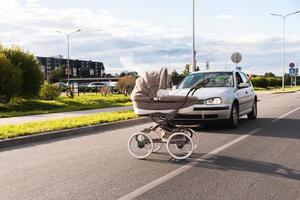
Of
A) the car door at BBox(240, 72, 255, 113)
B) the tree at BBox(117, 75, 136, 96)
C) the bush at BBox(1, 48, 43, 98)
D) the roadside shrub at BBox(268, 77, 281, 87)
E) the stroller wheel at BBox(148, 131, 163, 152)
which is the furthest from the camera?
the roadside shrub at BBox(268, 77, 281, 87)

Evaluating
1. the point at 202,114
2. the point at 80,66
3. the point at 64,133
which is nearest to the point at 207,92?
the point at 202,114

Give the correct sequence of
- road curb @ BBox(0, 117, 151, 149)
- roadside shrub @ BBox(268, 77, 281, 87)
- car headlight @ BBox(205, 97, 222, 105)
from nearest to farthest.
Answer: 1. road curb @ BBox(0, 117, 151, 149)
2. car headlight @ BBox(205, 97, 222, 105)
3. roadside shrub @ BBox(268, 77, 281, 87)

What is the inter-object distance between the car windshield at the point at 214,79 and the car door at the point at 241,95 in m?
0.28

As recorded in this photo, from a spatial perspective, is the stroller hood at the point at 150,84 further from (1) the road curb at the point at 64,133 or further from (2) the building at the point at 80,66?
(2) the building at the point at 80,66

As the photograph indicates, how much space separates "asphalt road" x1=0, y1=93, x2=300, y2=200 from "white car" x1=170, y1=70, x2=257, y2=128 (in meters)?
1.26

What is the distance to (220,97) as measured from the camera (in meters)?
12.6

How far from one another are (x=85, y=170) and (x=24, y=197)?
1.71 metres

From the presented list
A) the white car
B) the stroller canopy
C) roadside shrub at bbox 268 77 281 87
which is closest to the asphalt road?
the stroller canopy

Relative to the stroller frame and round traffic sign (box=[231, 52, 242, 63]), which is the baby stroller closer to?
the stroller frame

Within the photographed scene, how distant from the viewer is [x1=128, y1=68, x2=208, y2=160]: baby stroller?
336 inches

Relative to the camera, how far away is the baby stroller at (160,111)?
8.53m

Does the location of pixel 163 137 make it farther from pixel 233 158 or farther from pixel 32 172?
pixel 32 172

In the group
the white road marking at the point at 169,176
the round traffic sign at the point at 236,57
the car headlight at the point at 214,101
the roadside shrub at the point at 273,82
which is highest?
the round traffic sign at the point at 236,57

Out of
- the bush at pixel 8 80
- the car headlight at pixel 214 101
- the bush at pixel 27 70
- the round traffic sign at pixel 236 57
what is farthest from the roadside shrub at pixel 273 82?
the car headlight at pixel 214 101
